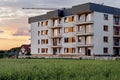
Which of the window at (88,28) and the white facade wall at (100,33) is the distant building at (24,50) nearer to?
the window at (88,28)

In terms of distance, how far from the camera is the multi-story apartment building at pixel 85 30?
58906 mm

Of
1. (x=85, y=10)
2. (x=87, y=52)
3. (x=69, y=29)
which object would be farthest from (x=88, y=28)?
(x=69, y=29)

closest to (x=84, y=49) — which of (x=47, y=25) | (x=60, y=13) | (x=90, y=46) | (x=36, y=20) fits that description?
(x=90, y=46)

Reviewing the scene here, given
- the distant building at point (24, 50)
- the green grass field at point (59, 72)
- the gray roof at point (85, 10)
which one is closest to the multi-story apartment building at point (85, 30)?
the gray roof at point (85, 10)

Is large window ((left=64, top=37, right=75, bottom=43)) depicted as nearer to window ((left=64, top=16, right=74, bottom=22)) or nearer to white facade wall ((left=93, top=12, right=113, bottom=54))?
window ((left=64, top=16, right=74, bottom=22))

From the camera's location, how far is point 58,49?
69.0 m

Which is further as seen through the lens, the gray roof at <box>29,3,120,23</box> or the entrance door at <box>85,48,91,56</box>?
the entrance door at <box>85,48,91,56</box>

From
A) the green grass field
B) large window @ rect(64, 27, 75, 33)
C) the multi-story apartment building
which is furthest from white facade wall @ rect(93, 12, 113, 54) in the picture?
the green grass field

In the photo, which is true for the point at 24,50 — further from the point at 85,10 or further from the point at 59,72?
the point at 59,72

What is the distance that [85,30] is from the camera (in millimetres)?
60500

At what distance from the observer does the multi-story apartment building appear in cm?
5891

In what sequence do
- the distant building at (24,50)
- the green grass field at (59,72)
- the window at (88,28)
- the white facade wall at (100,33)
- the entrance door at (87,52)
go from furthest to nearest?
the distant building at (24,50), the entrance door at (87,52), the window at (88,28), the white facade wall at (100,33), the green grass field at (59,72)

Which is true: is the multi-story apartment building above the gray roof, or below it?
below

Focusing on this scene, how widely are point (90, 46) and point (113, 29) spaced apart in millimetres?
7095
